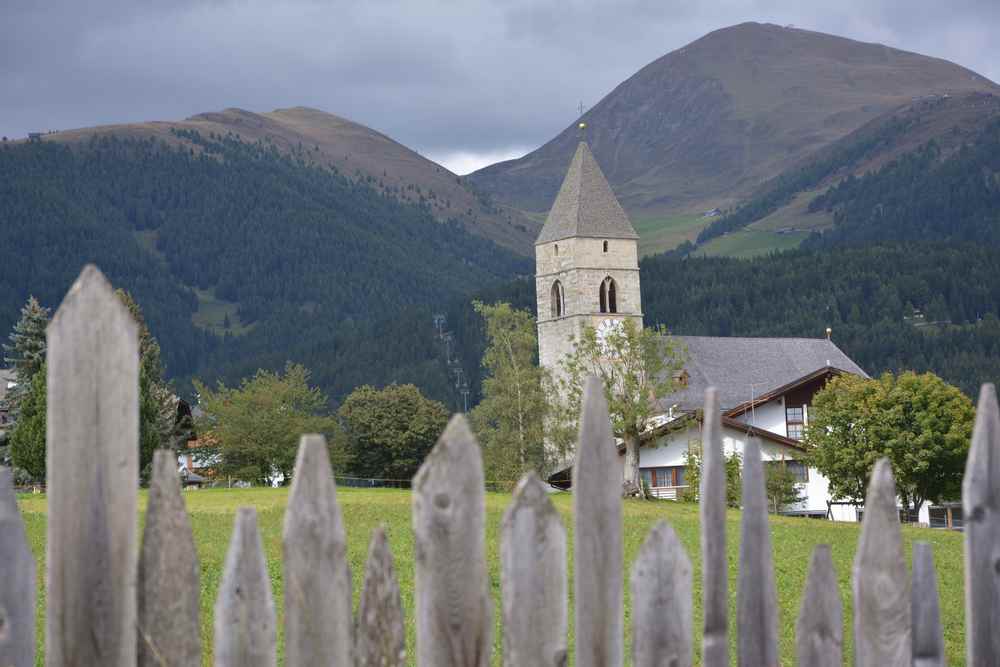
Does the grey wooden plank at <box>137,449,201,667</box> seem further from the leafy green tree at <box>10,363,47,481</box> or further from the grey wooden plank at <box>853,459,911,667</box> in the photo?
the leafy green tree at <box>10,363,47,481</box>

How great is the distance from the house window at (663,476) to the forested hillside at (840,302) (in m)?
103

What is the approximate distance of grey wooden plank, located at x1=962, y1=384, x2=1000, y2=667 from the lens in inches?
174

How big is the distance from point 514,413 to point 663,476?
844cm

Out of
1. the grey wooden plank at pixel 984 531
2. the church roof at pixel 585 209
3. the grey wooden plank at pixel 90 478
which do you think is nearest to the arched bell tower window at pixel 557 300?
the church roof at pixel 585 209

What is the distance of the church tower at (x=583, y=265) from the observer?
8775 cm

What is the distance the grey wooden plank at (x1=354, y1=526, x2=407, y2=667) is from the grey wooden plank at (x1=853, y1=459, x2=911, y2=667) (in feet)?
4.90

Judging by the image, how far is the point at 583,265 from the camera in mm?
88250

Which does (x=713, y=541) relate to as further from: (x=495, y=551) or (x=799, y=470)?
(x=799, y=470)

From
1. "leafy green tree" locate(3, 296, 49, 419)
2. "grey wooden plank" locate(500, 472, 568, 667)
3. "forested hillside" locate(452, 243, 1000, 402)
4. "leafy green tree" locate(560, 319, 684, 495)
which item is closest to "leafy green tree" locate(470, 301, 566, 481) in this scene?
"leafy green tree" locate(560, 319, 684, 495)

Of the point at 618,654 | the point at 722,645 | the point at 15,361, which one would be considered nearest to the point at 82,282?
the point at 618,654

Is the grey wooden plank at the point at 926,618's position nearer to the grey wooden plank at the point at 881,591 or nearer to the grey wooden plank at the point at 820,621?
the grey wooden plank at the point at 881,591

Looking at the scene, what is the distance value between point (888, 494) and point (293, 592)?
1.88 metres

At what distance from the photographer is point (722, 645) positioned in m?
4.41

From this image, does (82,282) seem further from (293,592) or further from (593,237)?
(593,237)
